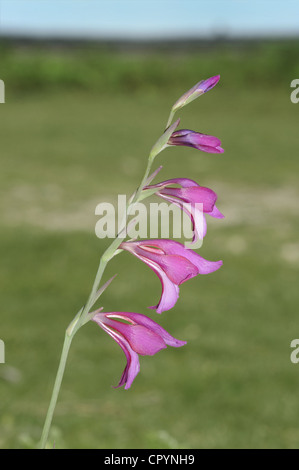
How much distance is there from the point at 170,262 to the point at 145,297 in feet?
14.3

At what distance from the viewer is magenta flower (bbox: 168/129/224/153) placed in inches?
35.4

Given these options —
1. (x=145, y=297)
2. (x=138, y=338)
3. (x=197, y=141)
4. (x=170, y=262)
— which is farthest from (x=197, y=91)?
(x=145, y=297)

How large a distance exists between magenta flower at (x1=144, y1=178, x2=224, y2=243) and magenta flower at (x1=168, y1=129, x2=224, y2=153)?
0.16ft

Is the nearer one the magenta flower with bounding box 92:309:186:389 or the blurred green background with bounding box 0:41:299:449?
the magenta flower with bounding box 92:309:186:389

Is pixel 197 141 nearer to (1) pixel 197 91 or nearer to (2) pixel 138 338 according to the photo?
(1) pixel 197 91

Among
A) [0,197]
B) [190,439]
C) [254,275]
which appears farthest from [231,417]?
[0,197]

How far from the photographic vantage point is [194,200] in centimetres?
94

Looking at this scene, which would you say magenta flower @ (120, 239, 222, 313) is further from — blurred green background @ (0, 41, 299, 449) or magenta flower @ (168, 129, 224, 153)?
blurred green background @ (0, 41, 299, 449)

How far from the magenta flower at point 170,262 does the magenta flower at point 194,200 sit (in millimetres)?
33

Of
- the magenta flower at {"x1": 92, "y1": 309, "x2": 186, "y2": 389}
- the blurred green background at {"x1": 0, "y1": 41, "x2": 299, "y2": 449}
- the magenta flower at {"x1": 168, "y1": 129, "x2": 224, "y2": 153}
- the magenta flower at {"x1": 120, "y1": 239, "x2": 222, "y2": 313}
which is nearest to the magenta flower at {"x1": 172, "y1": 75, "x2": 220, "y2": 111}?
the magenta flower at {"x1": 168, "y1": 129, "x2": 224, "y2": 153}

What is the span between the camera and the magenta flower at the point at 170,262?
3.16 ft

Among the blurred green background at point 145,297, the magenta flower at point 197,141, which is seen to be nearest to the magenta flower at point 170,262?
the magenta flower at point 197,141

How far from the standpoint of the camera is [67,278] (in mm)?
5645

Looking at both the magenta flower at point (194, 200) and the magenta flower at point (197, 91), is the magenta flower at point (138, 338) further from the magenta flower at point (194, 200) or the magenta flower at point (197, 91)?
→ the magenta flower at point (197, 91)
